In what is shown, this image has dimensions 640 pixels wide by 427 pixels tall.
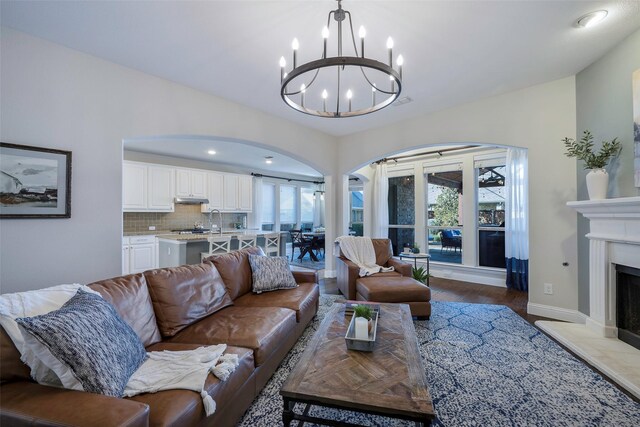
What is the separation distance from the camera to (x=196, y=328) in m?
2.05

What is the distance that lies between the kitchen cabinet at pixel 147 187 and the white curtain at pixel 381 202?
4752mm

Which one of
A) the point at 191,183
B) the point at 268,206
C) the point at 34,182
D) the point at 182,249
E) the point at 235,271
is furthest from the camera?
the point at 268,206

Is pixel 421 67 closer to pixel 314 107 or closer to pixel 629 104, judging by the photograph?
pixel 314 107

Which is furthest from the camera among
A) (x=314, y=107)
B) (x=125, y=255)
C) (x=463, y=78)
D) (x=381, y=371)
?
(x=125, y=255)

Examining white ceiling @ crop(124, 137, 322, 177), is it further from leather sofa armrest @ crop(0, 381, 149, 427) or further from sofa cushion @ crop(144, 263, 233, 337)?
leather sofa armrest @ crop(0, 381, 149, 427)

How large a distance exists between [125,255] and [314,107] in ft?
15.3

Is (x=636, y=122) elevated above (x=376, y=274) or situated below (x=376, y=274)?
above

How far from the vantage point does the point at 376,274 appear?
383 cm

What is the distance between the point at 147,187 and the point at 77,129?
3480 millimetres

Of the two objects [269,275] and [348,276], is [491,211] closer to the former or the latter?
[348,276]

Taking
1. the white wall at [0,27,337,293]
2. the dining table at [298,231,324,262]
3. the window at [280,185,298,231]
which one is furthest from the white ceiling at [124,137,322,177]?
the dining table at [298,231,324,262]

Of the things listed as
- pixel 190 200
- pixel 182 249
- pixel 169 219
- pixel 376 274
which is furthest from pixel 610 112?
pixel 169 219

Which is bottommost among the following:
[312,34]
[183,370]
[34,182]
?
[183,370]

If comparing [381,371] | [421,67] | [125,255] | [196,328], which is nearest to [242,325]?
[196,328]
